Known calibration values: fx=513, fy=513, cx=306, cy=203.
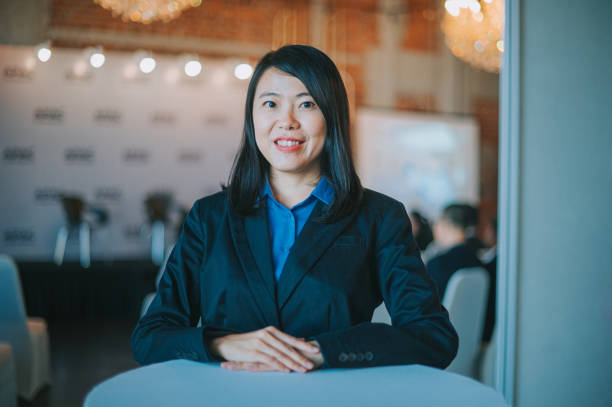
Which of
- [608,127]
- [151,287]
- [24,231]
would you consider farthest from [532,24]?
[24,231]

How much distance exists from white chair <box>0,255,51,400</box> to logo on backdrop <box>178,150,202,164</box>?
4.77 metres

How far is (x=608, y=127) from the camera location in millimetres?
1991

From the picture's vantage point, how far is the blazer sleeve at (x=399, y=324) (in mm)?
1120

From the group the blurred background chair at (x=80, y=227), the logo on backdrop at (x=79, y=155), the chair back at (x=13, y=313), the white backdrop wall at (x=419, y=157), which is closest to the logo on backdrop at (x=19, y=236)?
the blurred background chair at (x=80, y=227)

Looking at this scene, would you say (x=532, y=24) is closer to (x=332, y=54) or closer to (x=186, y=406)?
(x=186, y=406)

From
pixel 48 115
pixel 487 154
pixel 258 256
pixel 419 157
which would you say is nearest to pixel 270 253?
pixel 258 256

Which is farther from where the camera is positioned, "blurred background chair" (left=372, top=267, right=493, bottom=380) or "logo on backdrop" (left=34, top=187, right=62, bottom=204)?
"logo on backdrop" (left=34, top=187, right=62, bottom=204)

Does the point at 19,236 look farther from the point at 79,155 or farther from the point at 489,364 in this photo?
the point at 489,364

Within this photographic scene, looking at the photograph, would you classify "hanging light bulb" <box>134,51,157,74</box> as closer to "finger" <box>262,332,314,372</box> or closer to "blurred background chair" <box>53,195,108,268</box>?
"blurred background chair" <box>53,195,108,268</box>

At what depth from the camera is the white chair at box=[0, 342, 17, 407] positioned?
92.7 inches

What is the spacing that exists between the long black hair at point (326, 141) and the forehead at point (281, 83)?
0.04ft

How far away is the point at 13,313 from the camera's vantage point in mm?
2857

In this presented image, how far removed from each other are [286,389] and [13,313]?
8.11 feet

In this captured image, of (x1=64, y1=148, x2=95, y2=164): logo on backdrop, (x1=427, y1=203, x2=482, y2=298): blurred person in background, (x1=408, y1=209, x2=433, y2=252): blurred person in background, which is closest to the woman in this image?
(x1=427, y1=203, x2=482, y2=298): blurred person in background
